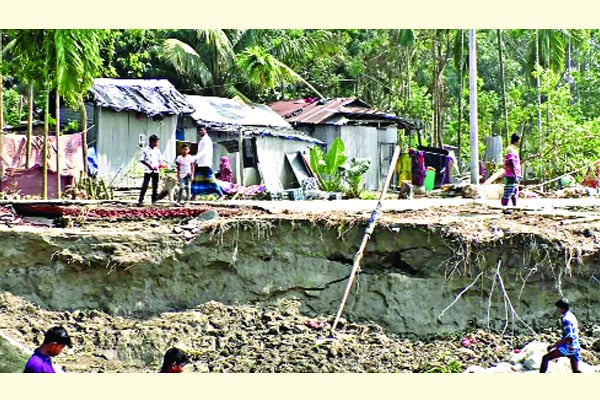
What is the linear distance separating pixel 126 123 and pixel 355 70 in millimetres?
14362

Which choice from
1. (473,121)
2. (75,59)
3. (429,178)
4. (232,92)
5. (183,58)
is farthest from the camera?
(232,92)

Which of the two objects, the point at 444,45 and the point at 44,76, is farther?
the point at 444,45

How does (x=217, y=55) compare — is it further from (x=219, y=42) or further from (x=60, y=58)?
(x=60, y=58)

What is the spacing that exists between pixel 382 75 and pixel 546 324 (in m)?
25.9

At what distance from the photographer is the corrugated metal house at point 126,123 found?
2028cm

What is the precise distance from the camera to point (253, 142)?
2245cm

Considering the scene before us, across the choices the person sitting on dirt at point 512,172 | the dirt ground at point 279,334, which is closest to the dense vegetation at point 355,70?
the dirt ground at point 279,334

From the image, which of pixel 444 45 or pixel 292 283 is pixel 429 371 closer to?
pixel 292 283

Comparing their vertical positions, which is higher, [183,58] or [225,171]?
[183,58]

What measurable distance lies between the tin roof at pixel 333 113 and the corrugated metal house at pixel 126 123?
5190 millimetres

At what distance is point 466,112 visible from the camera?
3706cm

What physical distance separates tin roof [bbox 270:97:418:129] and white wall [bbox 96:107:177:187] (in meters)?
6.27

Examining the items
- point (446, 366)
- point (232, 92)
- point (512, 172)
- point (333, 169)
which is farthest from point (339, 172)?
point (232, 92)

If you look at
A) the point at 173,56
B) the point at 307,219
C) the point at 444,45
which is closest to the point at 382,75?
the point at 444,45
